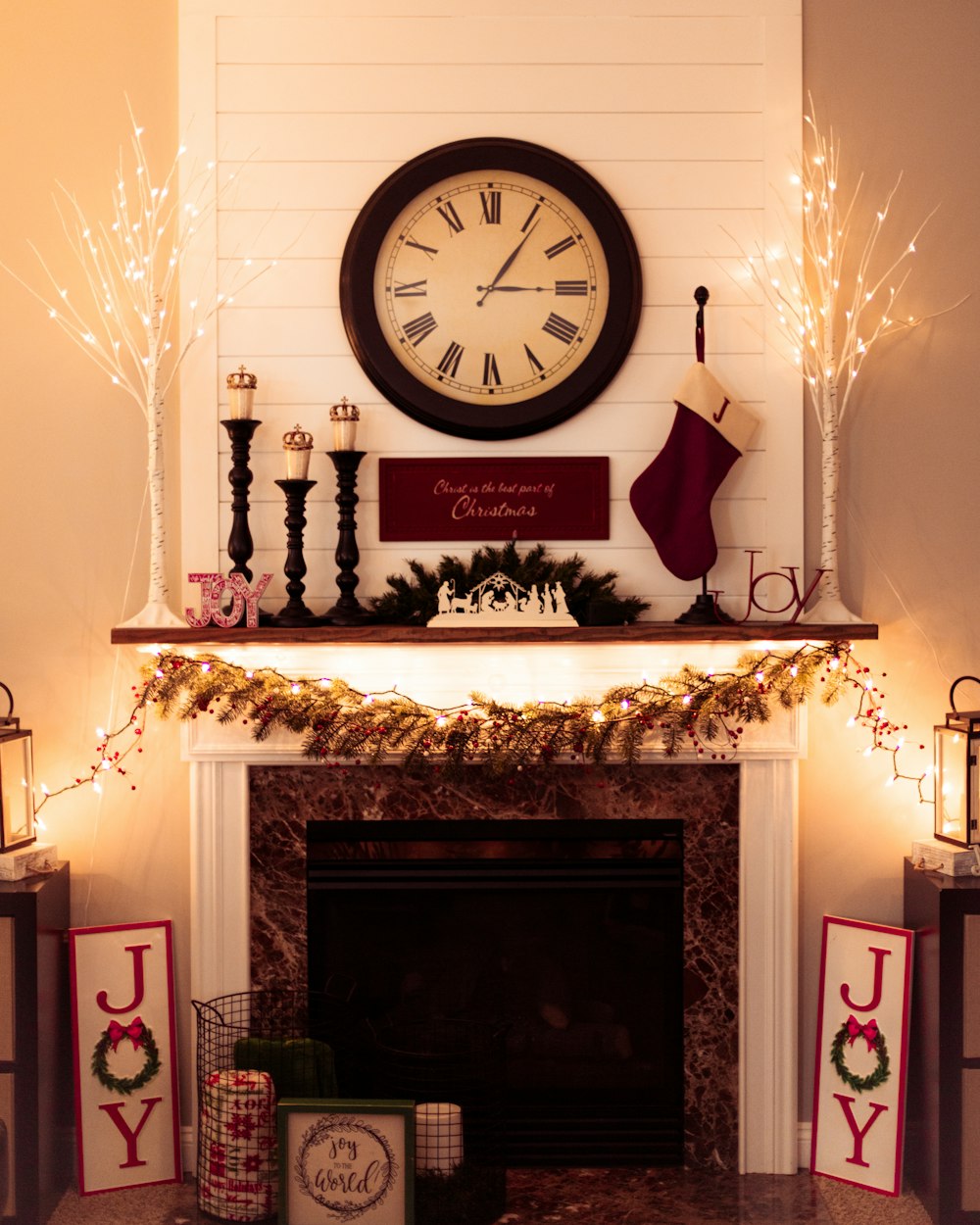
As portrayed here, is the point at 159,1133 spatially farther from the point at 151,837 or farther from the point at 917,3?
the point at 917,3

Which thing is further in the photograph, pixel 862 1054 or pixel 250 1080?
pixel 862 1054

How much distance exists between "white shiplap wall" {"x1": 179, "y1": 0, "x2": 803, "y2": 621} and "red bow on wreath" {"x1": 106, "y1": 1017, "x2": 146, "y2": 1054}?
107cm

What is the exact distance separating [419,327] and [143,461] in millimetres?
748

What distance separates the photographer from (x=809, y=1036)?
2.71 m

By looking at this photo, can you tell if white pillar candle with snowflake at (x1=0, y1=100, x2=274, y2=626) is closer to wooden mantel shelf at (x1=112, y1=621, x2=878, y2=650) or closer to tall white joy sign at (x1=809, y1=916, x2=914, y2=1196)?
wooden mantel shelf at (x1=112, y1=621, x2=878, y2=650)

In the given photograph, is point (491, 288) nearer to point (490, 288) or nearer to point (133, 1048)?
point (490, 288)

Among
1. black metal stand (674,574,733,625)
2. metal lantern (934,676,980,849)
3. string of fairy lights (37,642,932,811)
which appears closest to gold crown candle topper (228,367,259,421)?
string of fairy lights (37,642,932,811)

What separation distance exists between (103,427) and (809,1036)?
2.27 m

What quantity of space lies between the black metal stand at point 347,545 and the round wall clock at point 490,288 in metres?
0.22

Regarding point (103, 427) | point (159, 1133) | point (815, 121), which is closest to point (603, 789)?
point (159, 1133)

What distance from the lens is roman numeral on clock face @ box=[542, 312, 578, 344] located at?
2.69 meters

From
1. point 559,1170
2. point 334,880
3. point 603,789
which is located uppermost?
point 603,789

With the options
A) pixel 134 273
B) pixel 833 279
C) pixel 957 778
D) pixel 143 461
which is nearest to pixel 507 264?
pixel 833 279

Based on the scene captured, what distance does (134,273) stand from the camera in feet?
8.82
